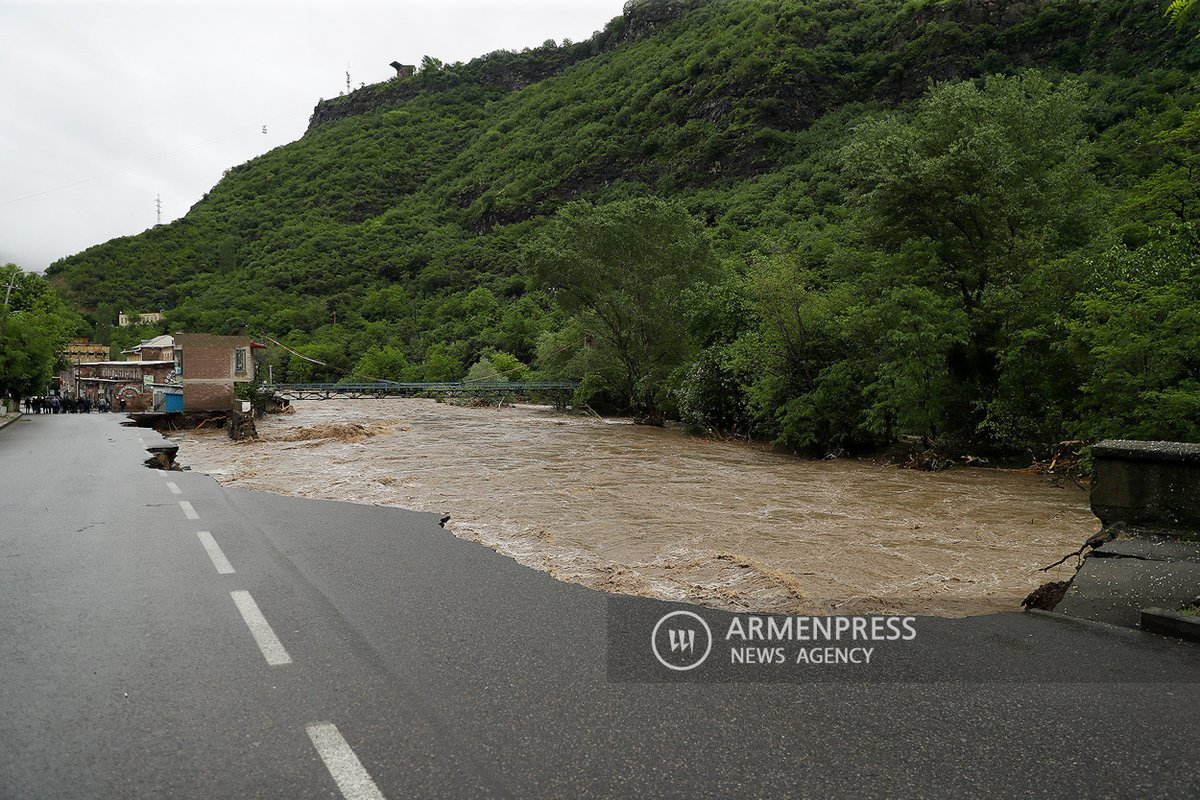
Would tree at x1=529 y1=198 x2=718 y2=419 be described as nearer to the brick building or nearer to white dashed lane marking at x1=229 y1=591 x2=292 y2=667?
the brick building

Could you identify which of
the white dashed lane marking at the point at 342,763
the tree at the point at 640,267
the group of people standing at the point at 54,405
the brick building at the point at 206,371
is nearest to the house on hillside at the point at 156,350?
the group of people standing at the point at 54,405

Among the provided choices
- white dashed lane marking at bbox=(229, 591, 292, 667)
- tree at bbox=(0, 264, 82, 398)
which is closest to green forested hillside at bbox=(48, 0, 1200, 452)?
white dashed lane marking at bbox=(229, 591, 292, 667)

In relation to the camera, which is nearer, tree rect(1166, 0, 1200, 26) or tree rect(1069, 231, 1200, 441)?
tree rect(1166, 0, 1200, 26)

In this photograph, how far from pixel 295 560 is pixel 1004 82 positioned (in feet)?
98.9

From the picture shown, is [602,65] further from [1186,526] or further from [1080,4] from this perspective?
[1186,526]

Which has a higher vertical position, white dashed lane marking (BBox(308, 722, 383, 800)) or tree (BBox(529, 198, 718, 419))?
tree (BBox(529, 198, 718, 419))

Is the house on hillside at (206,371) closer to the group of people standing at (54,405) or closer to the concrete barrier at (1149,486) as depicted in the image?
the concrete barrier at (1149,486)

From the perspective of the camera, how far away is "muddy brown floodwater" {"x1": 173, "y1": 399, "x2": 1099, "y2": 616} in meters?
6.84

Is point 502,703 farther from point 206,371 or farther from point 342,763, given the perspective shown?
point 206,371

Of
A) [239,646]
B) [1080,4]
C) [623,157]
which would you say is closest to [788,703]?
[239,646]

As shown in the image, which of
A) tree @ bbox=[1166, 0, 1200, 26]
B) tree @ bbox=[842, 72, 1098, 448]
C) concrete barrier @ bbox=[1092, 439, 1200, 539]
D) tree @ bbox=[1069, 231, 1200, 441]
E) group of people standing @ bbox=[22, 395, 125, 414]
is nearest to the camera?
tree @ bbox=[1166, 0, 1200, 26]

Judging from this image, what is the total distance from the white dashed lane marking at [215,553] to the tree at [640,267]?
105 ft

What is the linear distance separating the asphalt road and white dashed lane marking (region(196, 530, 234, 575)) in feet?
0.68

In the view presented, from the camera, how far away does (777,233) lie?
226 feet
